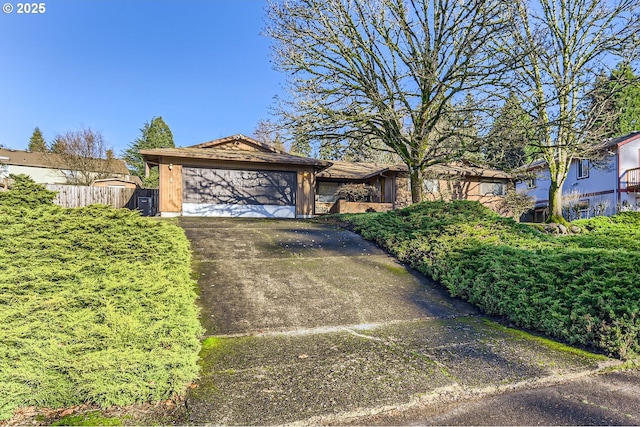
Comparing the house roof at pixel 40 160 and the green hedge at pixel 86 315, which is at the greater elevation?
the house roof at pixel 40 160

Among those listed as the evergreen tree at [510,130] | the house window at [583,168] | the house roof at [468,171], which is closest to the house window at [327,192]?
the house roof at [468,171]

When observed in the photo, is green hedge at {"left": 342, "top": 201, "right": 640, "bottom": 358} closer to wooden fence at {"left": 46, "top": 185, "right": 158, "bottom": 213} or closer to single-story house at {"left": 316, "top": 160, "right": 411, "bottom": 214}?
single-story house at {"left": 316, "top": 160, "right": 411, "bottom": 214}

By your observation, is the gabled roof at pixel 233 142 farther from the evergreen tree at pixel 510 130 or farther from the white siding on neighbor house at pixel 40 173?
the white siding on neighbor house at pixel 40 173

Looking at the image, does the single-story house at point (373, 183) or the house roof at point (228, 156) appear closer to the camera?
the house roof at point (228, 156)

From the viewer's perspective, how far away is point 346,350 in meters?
3.30

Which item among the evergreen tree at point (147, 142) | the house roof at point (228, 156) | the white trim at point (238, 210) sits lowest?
the white trim at point (238, 210)

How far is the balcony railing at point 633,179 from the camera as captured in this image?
17.6 metres

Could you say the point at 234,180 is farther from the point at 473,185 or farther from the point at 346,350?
the point at 473,185

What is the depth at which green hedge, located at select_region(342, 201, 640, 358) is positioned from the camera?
11.2 feet

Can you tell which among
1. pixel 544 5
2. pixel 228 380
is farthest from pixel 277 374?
pixel 544 5

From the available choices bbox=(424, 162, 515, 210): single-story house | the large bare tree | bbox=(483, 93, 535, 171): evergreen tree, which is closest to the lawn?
the large bare tree

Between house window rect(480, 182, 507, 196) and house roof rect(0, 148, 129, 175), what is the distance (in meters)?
27.5

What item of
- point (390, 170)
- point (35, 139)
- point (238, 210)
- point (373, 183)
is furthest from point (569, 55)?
point (35, 139)

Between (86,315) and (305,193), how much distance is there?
39.3 feet
